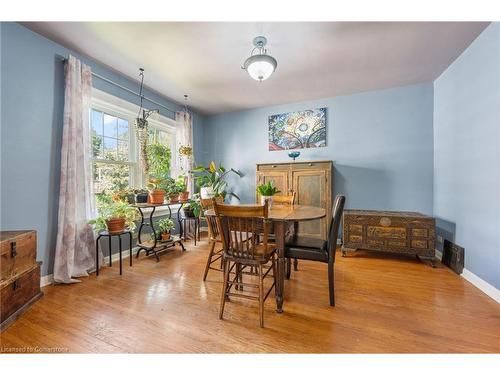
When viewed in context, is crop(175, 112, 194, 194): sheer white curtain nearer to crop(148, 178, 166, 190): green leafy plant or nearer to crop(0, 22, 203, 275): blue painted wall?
crop(148, 178, 166, 190): green leafy plant

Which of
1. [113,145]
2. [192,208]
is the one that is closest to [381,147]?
[192,208]

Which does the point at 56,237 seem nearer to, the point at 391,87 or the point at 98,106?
the point at 98,106

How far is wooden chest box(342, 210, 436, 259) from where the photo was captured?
2.67 m

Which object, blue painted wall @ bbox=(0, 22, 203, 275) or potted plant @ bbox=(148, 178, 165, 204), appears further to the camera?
potted plant @ bbox=(148, 178, 165, 204)

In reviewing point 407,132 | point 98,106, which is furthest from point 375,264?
point 98,106

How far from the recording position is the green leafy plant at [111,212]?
243 centimetres

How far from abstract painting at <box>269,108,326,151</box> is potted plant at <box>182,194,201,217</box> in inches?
69.2

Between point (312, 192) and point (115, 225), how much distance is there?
9.20 ft

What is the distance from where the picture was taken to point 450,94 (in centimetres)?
266

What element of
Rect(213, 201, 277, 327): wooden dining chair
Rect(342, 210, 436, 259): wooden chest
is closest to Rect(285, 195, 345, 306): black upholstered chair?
Rect(213, 201, 277, 327): wooden dining chair

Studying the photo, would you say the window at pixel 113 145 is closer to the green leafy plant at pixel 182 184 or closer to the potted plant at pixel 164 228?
the green leafy plant at pixel 182 184

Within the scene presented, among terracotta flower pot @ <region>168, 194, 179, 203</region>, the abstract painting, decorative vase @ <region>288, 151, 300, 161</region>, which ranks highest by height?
the abstract painting

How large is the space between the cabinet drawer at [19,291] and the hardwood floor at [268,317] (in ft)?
0.33
